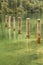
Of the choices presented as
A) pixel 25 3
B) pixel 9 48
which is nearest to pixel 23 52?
pixel 9 48

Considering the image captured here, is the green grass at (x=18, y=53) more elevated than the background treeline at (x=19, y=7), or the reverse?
the green grass at (x=18, y=53)

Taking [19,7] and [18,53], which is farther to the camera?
[19,7]

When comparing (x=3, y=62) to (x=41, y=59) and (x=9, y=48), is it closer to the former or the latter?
(x=41, y=59)

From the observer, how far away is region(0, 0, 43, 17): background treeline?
63.3 feet

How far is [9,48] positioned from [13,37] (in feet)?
6.88

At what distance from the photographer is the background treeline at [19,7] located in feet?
63.3

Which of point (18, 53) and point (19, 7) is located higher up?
point (18, 53)

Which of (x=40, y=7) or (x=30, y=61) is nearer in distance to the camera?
(x=30, y=61)

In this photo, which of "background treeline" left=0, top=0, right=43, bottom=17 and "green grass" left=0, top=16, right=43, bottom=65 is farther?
"background treeline" left=0, top=0, right=43, bottom=17

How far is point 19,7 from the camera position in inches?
828

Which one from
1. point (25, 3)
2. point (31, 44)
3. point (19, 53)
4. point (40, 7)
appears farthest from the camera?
point (40, 7)

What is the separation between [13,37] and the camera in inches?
381

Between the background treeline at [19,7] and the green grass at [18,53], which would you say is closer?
the green grass at [18,53]

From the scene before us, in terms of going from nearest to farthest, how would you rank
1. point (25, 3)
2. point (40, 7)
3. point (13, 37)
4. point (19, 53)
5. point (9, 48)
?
point (19, 53)
point (9, 48)
point (13, 37)
point (25, 3)
point (40, 7)
